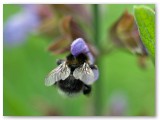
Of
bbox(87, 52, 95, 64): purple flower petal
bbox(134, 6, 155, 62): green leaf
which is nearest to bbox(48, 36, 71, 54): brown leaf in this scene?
bbox(87, 52, 95, 64): purple flower petal

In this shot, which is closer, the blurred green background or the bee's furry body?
the bee's furry body

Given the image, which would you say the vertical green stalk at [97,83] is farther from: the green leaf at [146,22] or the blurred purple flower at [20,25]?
the green leaf at [146,22]

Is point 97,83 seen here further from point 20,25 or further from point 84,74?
point 20,25

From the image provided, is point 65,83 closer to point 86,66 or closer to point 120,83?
point 86,66

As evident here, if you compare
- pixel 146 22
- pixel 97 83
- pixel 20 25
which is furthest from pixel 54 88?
pixel 146 22

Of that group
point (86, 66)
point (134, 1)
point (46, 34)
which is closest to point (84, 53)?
point (86, 66)

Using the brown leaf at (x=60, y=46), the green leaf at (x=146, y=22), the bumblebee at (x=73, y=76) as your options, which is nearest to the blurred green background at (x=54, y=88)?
the brown leaf at (x=60, y=46)

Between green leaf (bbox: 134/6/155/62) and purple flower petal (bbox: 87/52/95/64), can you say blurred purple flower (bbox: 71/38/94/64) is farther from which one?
green leaf (bbox: 134/6/155/62)
